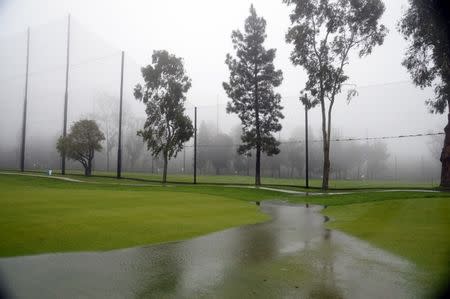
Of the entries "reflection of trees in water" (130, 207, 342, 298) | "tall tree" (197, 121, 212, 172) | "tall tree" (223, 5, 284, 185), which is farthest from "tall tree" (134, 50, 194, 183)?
"tall tree" (197, 121, 212, 172)

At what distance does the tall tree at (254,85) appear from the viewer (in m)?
33.2

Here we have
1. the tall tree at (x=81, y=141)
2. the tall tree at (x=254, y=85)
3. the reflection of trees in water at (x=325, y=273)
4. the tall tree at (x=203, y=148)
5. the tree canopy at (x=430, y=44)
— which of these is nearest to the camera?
the reflection of trees in water at (x=325, y=273)

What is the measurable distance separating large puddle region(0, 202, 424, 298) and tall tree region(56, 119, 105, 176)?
114ft

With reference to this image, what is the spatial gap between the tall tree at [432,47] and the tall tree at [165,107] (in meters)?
21.3

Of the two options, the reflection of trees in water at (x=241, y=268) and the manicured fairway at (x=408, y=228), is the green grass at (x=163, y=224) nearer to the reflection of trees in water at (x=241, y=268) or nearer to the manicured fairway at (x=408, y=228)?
the manicured fairway at (x=408, y=228)

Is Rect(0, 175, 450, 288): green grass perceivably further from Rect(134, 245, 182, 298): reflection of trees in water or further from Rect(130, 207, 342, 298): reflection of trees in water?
Rect(130, 207, 342, 298): reflection of trees in water

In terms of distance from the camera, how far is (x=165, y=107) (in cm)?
3500

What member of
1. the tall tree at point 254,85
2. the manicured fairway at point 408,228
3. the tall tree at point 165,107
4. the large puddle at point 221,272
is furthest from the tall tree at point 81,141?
the large puddle at point 221,272

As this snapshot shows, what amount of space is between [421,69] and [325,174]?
36.0 feet

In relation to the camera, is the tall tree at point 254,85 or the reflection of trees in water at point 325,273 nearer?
the reflection of trees in water at point 325,273

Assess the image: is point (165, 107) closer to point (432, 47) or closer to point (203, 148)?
point (432, 47)

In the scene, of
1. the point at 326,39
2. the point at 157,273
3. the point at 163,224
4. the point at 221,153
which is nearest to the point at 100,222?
the point at 163,224

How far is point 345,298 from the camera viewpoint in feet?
14.0

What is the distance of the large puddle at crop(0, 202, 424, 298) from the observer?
4465 millimetres
